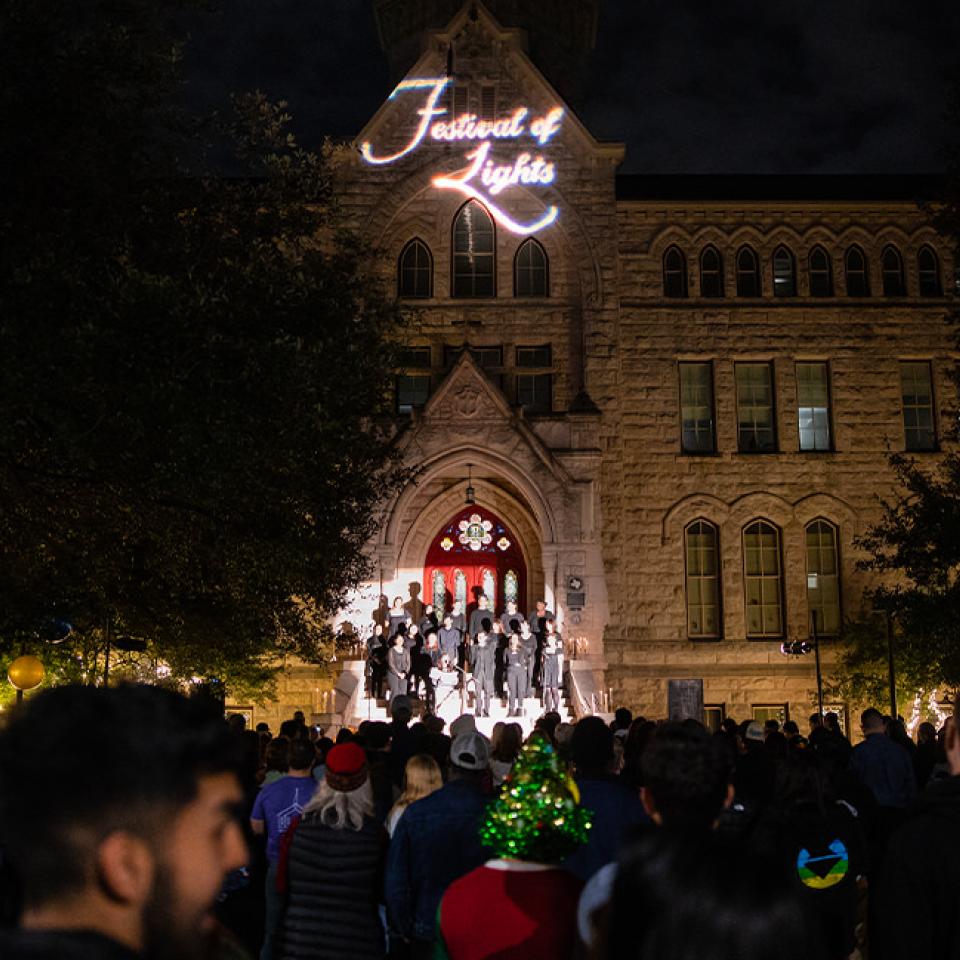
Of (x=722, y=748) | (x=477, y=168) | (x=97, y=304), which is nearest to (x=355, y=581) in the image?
(x=97, y=304)

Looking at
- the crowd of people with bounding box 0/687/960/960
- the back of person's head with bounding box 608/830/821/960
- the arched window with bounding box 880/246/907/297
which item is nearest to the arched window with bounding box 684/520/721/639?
the arched window with bounding box 880/246/907/297

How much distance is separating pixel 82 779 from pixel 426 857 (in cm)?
382

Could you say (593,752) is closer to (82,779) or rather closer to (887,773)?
(82,779)

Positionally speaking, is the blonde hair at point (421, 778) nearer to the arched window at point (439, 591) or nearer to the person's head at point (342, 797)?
the person's head at point (342, 797)

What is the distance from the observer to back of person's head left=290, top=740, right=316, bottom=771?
7066 mm

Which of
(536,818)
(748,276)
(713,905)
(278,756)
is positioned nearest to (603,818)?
(536,818)

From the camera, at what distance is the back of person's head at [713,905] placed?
7.28ft

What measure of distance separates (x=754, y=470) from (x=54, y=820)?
28.4 meters

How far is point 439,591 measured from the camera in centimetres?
2931

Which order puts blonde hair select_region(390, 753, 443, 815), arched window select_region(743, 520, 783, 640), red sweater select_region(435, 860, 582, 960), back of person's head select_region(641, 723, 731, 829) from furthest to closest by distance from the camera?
arched window select_region(743, 520, 783, 640) → blonde hair select_region(390, 753, 443, 815) → red sweater select_region(435, 860, 582, 960) → back of person's head select_region(641, 723, 731, 829)

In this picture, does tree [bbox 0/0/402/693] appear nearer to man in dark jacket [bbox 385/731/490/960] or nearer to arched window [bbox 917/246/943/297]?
man in dark jacket [bbox 385/731/490/960]

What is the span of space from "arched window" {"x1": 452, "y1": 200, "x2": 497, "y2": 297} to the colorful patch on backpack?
81.3ft

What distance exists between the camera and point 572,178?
29.9 meters

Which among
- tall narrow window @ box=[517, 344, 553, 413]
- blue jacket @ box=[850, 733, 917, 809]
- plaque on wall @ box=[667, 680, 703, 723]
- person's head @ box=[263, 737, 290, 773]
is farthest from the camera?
tall narrow window @ box=[517, 344, 553, 413]
